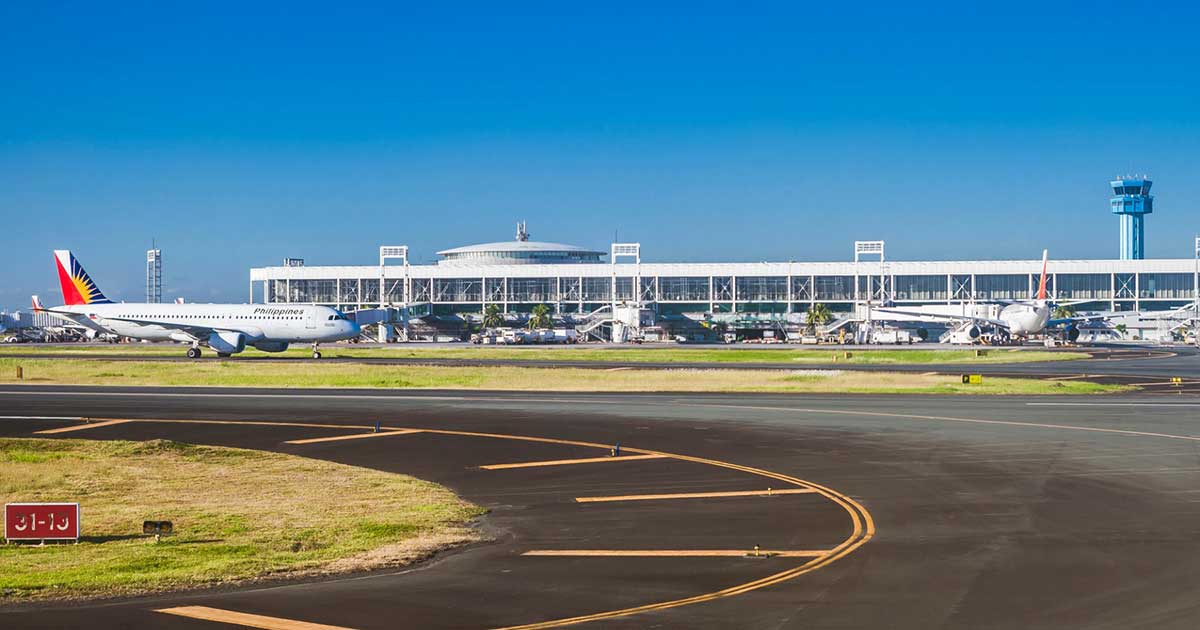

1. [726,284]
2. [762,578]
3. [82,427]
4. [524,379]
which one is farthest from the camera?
[726,284]

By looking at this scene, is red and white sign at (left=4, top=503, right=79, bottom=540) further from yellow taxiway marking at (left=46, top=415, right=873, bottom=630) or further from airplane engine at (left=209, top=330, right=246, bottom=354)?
airplane engine at (left=209, top=330, right=246, bottom=354)

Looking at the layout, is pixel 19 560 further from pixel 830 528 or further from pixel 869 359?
pixel 869 359

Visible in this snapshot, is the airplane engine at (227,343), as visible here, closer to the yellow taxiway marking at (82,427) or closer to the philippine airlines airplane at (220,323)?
the philippine airlines airplane at (220,323)

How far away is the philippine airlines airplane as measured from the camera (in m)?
89.6

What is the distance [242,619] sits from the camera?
1348cm

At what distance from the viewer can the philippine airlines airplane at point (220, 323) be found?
8962 cm

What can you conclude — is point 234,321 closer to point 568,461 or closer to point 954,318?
point 568,461

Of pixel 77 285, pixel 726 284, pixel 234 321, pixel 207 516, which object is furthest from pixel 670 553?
pixel 726 284

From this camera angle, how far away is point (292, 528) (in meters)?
20.1

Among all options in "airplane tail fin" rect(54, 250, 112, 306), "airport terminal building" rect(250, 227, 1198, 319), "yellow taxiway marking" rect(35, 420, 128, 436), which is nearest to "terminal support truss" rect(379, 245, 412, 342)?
"airport terminal building" rect(250, 227, 1198, 319)

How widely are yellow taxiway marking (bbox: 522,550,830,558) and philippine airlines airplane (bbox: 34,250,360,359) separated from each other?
2803 inches

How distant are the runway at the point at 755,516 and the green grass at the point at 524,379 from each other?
12084mm

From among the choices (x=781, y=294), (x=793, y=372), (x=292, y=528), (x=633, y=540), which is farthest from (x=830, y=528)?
(x=781, y=294)

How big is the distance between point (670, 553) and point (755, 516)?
3.82 m
